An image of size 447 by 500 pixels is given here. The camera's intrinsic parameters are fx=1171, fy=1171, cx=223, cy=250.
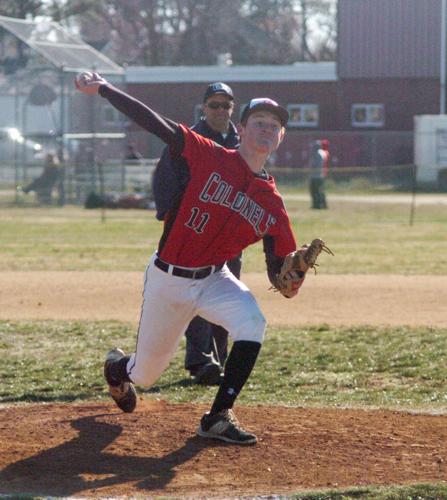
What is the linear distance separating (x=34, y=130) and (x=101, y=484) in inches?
982

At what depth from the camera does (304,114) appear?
41.4m

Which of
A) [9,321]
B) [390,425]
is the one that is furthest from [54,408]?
[9,321]

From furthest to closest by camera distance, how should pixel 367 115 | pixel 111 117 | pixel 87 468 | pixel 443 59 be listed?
pixel 367 115, pixel 443 59, pixel 111 117, pixel 87 468

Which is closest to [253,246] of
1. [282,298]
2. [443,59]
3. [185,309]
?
[282,298]

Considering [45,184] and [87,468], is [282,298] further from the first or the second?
[45,184]

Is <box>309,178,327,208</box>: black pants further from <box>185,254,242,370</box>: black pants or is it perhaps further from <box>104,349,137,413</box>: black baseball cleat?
<box>104,349,137,413</box>: black baseball cleat

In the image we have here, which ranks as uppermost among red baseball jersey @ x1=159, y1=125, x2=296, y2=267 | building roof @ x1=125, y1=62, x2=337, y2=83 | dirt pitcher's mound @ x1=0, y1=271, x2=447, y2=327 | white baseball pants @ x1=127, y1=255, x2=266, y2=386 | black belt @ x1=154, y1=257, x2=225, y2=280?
building roof @ x1=125, y1=62, x2=337, y2=83

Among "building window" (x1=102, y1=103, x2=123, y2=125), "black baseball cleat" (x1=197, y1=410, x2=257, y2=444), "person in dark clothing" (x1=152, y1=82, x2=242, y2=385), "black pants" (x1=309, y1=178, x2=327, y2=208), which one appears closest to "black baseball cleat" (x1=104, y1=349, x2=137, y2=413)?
"black baseball cleat" (x1=197, y1=410, x2=257, y2=444)

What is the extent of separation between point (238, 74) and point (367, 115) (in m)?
4.80

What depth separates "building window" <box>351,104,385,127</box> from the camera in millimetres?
40688

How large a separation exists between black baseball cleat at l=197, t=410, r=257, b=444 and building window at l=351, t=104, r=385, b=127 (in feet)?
117

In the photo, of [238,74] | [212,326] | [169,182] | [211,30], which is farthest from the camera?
[211,30]

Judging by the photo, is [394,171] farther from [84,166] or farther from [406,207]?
[84,166]

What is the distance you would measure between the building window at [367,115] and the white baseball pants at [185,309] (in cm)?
3539
